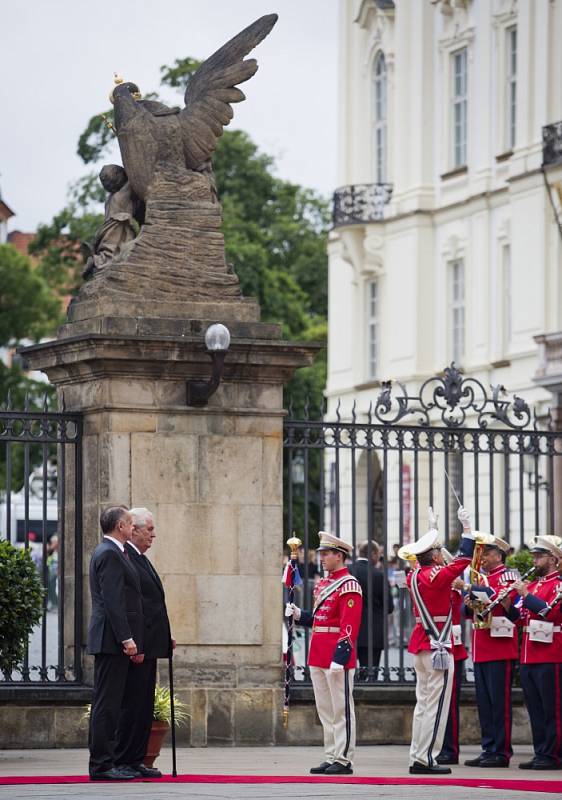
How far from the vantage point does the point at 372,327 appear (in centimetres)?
4781

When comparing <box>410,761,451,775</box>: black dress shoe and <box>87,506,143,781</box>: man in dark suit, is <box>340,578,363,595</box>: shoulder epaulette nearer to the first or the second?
<box>410,761,451,775</box>: black dress shoe

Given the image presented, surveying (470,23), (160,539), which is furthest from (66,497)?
(470,23)

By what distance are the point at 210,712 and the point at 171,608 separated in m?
0.80

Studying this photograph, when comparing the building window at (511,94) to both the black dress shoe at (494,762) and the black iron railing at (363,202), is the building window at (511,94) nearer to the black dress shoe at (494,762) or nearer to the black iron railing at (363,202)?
the black iron railing at (363,202)

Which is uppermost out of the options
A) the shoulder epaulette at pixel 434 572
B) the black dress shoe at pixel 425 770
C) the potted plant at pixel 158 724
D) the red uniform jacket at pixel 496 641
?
the shoulder epaulette at pixel 434 572

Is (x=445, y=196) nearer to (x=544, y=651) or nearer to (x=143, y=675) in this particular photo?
(x=544, y=651)

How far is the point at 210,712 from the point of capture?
16297 mm

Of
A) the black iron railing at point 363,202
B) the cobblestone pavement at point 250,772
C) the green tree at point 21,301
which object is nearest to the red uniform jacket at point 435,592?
the cobblestone pavement at point 250,772

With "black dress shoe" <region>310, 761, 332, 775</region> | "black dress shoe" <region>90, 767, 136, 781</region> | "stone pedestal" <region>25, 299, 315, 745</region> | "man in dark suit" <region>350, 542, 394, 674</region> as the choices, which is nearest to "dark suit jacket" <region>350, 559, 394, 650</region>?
"man in dark suit" <region>350, 542, 394, 674</region>

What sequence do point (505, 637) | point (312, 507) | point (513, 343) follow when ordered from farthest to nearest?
point (312, 507), point (513, 343), point (505, 637)

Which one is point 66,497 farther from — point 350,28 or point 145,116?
point 350,28

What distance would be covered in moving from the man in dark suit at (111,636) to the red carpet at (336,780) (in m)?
0.21

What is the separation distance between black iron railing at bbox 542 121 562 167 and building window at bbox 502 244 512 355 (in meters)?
2.72

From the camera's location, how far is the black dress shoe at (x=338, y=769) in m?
14.5
